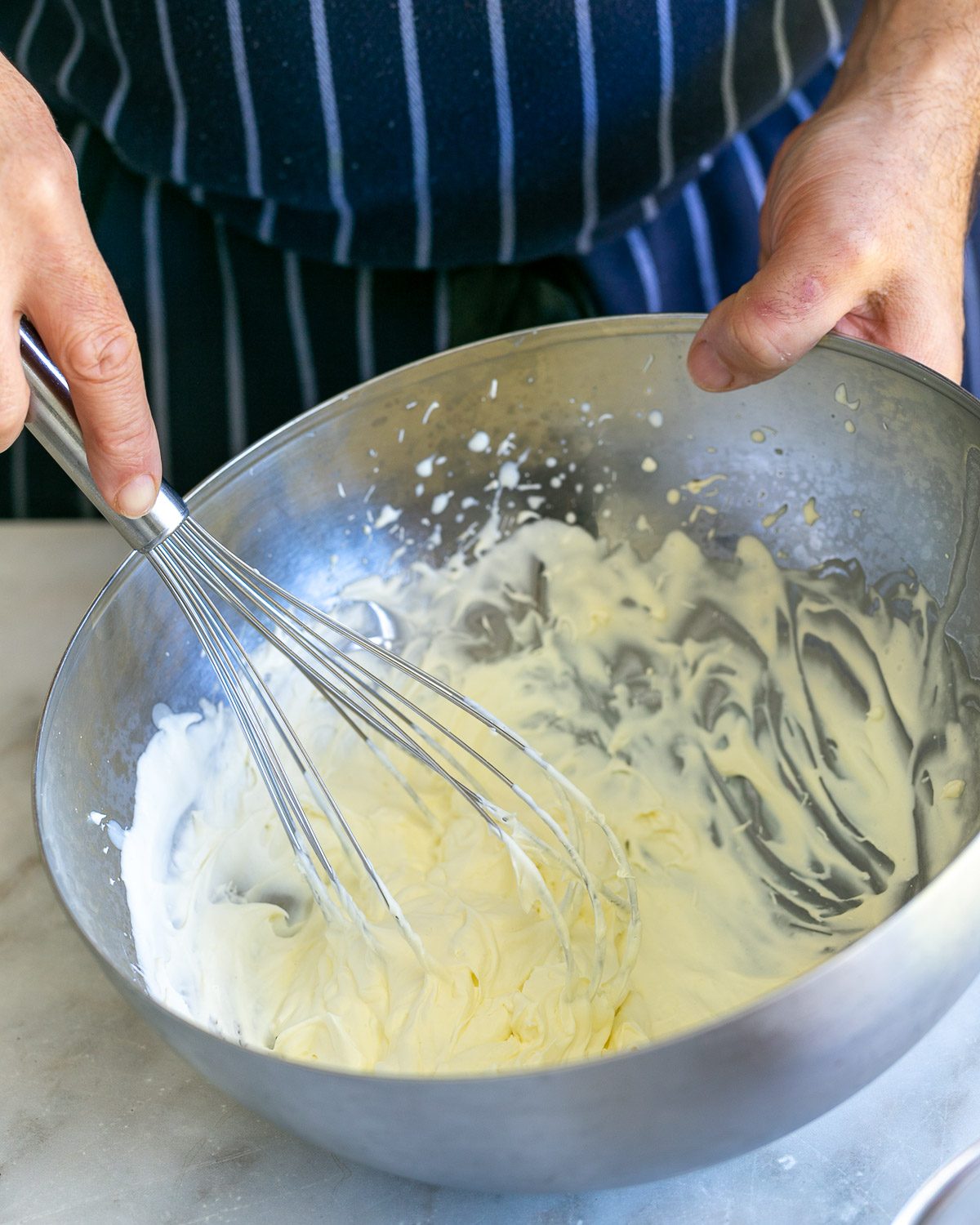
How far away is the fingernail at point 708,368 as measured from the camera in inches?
32.0

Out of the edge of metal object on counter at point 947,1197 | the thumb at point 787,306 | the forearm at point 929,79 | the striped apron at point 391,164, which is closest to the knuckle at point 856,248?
the thumb at point 787,306

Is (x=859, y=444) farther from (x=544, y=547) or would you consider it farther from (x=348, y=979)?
(x=348, y=979)

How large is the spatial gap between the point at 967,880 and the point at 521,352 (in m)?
0.55

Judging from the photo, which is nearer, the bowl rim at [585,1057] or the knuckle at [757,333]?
the bowl rim at [585,1057]

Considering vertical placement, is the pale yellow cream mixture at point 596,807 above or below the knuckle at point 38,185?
below

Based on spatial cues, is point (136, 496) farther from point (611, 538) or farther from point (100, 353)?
point (611, 538)

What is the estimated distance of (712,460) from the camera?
3.04 feet

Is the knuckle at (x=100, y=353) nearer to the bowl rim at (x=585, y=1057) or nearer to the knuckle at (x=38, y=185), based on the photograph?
the knuckle at (x=38, y=185)

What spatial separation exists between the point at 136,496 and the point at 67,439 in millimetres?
49

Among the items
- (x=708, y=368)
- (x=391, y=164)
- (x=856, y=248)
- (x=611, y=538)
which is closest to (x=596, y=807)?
(x=611, y=538)

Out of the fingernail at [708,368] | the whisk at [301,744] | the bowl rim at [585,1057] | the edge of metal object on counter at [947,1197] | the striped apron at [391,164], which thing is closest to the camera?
the bowl rim at [585,1057]

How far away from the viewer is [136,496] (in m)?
0.66

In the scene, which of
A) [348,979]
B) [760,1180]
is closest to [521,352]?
[348,979]

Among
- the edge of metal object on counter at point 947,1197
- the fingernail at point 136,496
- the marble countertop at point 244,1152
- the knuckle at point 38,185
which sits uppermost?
the knuckle at point 38,185
